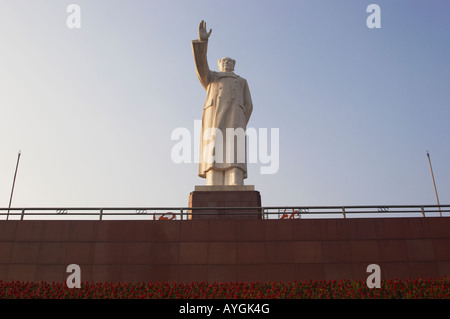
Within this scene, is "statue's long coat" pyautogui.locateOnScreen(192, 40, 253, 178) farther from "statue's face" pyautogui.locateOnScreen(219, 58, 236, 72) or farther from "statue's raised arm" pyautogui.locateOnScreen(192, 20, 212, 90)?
"statue's face" pyautogui.locateOnScreen(219, 58, 236, 72)

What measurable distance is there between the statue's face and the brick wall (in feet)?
15.1

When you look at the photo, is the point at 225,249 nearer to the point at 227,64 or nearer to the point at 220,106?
the point at 220,106

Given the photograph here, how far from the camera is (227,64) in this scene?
11352 millimetres

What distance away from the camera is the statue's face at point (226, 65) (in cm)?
1134

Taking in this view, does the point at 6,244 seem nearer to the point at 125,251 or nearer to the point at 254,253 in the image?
the point at 125,251

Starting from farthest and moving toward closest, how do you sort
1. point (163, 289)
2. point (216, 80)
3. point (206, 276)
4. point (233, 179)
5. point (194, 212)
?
point (216, 80) < point (233, 179) < point (194, 212) < point (206, 276) < point (163, 289)

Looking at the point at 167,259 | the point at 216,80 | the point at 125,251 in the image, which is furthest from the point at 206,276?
the point at 216,80

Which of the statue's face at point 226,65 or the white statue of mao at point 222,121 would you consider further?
the statue's face at point 226,65

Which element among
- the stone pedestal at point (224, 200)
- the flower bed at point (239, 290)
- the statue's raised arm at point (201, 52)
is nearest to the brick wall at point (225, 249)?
the flower bed at point (239, 290)

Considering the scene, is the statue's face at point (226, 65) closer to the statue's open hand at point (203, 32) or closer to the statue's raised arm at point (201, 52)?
the statue's raised arm at point (201, 52)

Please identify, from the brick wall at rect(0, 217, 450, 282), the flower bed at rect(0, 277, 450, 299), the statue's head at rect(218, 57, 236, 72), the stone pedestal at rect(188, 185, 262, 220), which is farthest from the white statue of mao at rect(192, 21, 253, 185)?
the flower bed at rect(0, 277, 450, 299)

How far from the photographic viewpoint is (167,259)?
26.4 feet

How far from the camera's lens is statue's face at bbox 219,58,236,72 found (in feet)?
37.2

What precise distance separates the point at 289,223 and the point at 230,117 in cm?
343
